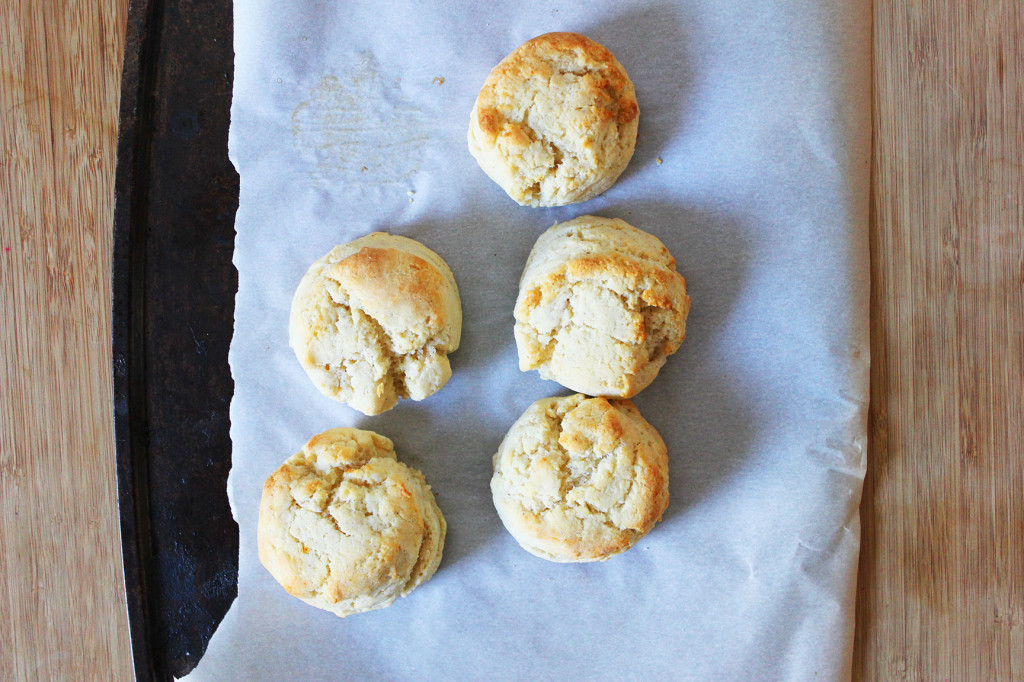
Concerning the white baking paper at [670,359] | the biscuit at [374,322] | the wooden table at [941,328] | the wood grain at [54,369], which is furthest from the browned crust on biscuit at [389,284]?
the wooden table at [941,328]

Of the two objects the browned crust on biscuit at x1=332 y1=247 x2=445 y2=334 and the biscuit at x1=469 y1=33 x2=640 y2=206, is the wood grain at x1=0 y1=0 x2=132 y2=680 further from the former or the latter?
the biscuit at x1=469 y1=33 x2=640 y2=206

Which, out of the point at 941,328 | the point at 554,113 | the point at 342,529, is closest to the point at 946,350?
the point at 941,328

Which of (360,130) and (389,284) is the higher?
(360,130)

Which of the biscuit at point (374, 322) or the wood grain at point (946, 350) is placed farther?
the wood grain at point (946, 350)

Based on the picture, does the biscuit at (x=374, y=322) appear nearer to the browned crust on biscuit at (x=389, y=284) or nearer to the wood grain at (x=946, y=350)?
the browned crust on biscuit at (x=389, y=284)

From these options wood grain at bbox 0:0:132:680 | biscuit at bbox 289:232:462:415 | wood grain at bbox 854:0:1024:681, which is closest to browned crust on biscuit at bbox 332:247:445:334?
biscuit at bbox 289:232:462:415

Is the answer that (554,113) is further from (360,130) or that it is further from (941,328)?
(941,328)

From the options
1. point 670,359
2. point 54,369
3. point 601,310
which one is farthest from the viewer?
point 54,369
